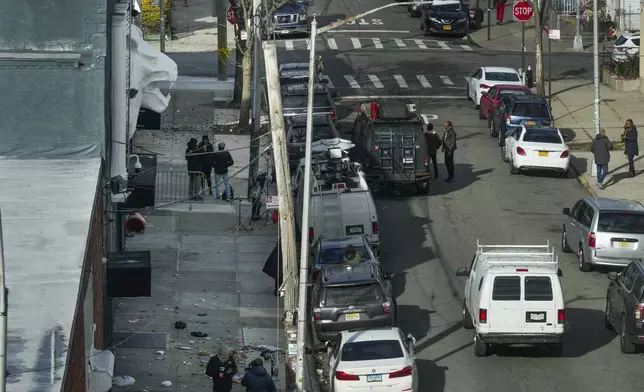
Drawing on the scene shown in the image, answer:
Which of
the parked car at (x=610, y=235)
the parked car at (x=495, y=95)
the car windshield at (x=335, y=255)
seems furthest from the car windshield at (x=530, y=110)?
the car windshield at (x=335, y=255)

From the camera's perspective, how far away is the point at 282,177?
81.2 ft

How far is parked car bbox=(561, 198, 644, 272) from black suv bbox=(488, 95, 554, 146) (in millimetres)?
11412

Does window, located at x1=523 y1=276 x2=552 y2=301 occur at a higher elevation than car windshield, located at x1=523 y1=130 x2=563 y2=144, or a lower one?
higher

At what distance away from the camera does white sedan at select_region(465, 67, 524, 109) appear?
163 ft

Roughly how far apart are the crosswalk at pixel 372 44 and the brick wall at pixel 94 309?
39.0 m

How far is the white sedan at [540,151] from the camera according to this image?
40.1 meters

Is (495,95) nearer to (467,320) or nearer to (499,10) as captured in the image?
(467,320)

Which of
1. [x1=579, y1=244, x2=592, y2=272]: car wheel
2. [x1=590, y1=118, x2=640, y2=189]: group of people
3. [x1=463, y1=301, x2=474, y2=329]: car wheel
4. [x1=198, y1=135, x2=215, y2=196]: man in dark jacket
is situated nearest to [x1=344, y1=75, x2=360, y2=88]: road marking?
[x1=590, y1=118, x2=640, y2=189]: group of people

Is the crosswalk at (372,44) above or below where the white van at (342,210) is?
below

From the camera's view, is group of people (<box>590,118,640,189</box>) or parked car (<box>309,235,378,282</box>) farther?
group of people (<box>590,118,640,189</box>)

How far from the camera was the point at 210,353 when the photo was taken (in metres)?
26.8

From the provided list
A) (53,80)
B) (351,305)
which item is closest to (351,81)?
(351,305)

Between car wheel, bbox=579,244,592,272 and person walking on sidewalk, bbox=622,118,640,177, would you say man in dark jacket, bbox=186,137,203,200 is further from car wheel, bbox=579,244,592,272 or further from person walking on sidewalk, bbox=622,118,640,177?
person walking on sidewalk, bbox=622,118,640,177

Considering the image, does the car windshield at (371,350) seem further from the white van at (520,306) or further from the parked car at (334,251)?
the parked car at (334,251)
